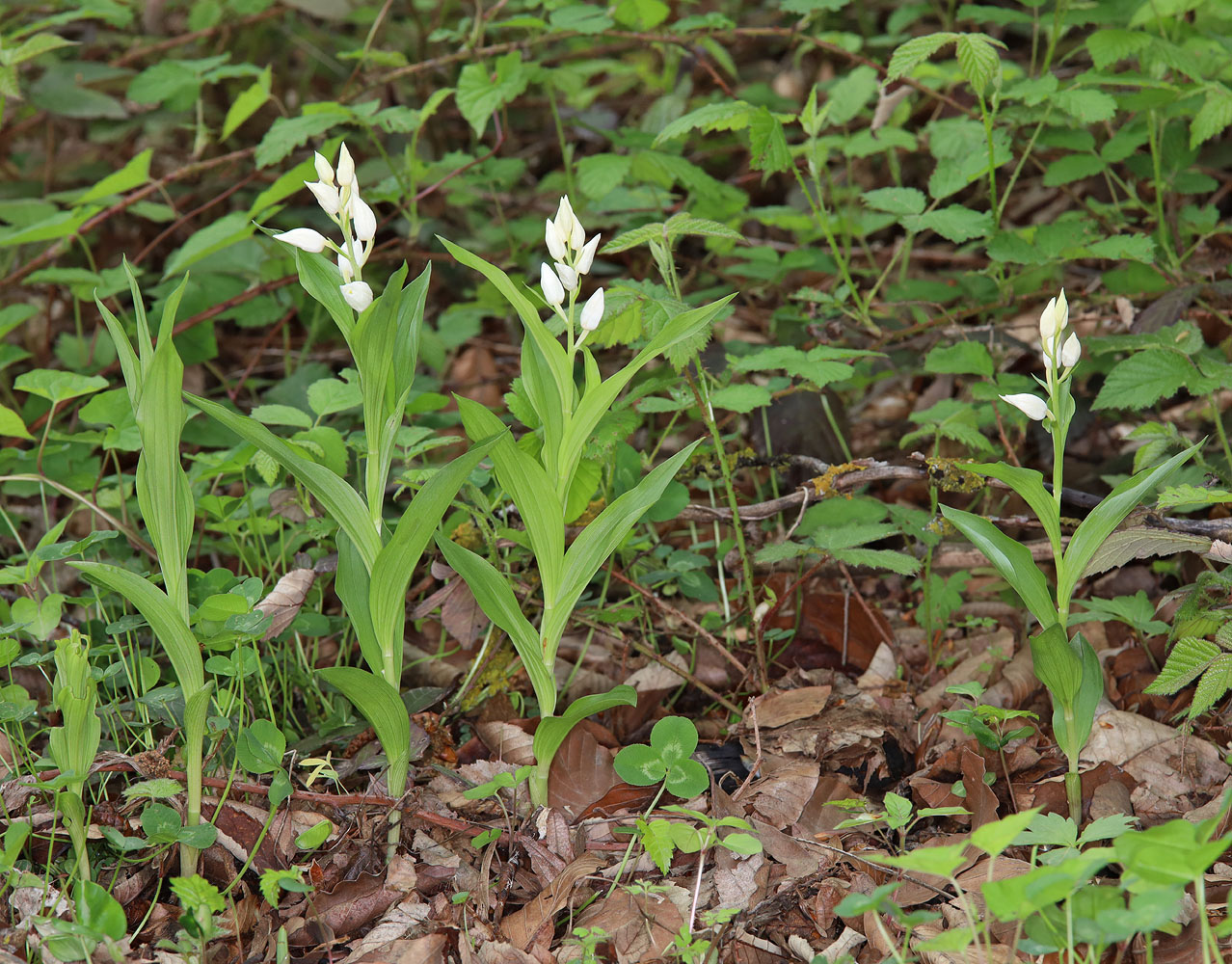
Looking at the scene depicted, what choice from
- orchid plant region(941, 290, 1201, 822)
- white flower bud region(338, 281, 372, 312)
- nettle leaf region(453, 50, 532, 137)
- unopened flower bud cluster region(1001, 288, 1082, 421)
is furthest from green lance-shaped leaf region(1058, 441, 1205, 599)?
nettle leaf region(453, 50, 532, 137)

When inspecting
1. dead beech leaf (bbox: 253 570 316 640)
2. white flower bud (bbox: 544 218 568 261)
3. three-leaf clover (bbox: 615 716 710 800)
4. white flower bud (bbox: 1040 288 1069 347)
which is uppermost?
white flower bud (bbox: 544 218 568 261)

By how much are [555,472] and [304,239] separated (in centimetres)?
49

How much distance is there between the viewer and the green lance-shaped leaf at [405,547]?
52.4 inches

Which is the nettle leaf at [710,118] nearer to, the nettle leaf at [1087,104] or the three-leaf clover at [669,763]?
the nettle leaf at [1087,104]

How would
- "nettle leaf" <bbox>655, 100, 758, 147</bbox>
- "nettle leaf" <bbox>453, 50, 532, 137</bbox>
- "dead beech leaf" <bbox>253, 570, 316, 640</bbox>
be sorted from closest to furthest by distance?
"dead beech leaf" <bbox>253, 570, 316, 640</bbox> → "nettle leaf" <bbox>655, 100, 758, 147</bbox> → "nettle leaf" <bbox>453, 50, 532, 137</bbox>

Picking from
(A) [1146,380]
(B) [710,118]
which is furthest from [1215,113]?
(B) [710,118]

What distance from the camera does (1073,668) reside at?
1.38m

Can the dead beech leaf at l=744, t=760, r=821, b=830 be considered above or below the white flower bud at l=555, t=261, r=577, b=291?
below

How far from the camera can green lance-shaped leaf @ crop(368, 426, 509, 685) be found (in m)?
1.33

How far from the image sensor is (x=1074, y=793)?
143 cm

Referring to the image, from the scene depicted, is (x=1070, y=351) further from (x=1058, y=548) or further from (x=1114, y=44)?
(x=1114, y=44)

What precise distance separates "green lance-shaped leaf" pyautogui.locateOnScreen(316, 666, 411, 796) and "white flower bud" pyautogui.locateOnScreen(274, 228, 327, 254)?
0.59 metres

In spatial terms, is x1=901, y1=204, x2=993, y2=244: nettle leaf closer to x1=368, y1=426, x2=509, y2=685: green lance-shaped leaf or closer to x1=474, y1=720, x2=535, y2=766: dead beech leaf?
x1=368, y1=426, x2=509, y2=685: green lance-shaped leaf

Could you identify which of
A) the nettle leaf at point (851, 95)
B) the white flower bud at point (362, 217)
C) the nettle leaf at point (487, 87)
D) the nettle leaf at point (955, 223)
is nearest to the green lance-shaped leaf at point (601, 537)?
the white flower bud at point (362, 217)
